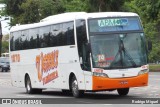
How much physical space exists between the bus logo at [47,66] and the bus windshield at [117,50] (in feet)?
10.3

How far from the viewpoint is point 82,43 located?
20.1 metres

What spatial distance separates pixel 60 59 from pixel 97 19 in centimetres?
298

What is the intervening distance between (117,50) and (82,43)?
1343 millimetres

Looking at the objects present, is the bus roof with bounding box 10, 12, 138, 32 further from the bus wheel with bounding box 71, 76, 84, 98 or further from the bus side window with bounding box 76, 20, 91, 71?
the bus wheel with bounding box 71, 76, 84, 98

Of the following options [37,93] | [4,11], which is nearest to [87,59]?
[37,93]

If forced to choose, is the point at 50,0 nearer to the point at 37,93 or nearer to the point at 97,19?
the point at 37,93

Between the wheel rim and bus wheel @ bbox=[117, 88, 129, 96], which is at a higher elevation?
the wheel rim

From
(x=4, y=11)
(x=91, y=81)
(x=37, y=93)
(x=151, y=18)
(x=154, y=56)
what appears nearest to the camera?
(x=91, y=81)

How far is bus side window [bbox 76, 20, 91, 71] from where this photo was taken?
65.1 ft

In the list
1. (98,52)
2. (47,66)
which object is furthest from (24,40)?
(98,52)

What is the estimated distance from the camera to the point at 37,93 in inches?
1025

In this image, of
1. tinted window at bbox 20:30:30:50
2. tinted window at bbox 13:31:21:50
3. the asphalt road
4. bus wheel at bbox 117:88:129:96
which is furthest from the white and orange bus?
tinted window at bbox 13:31:21:50

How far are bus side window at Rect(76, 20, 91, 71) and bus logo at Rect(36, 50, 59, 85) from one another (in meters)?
2.31

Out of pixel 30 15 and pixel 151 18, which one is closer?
pixel 151 18
